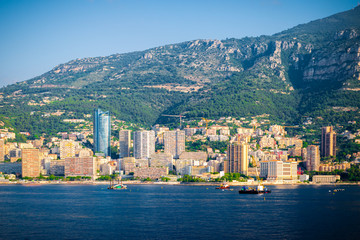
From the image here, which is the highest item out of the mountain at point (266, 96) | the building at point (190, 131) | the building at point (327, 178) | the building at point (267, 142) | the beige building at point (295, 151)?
the mountain at point (266, 96)

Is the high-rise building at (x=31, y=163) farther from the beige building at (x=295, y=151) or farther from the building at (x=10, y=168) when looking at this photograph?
the beige building at (x=295, y=151)

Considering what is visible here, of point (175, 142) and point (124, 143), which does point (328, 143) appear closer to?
point (175, 142)

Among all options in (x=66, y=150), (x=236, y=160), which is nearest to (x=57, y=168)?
(x=66, y=150)

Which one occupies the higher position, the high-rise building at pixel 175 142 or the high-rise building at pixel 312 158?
the high-rise building at pixel 175 142

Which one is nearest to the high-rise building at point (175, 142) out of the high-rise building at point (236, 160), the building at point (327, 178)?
the high-rise building at point (236, 160)

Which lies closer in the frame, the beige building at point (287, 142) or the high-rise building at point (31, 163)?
the high-rise building at point (31, 163)

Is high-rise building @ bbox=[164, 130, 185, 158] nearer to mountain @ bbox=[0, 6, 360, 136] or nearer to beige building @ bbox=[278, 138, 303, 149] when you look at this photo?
beige building @ bbox=[278, 138, 303, 149]
